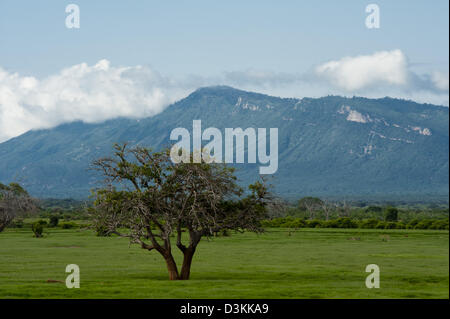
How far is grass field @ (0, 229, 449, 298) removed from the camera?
29500 millimetres

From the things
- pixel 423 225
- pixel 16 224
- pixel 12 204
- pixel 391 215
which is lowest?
pixel 423 225

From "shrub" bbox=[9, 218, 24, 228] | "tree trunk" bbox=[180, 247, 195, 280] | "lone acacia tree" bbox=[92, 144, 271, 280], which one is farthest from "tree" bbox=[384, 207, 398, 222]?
"lone acacia tree" bbox=[92, 144, 271, 280]

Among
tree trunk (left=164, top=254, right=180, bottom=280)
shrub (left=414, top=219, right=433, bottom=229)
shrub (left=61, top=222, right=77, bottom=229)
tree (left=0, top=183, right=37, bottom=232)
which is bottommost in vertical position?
shrub (left=414, top=219, right=433, bottom=229)

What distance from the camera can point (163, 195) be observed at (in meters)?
32.2

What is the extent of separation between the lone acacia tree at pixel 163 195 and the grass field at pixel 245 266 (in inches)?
114

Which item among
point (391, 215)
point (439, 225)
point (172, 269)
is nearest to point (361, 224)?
point (439, 225)

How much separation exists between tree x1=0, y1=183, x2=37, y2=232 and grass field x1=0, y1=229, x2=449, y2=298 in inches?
155

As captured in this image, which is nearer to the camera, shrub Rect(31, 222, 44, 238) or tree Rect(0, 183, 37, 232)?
shrub Rect(31, 222, 44, 238)

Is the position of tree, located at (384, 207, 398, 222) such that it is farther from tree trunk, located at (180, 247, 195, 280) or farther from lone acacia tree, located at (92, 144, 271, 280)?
lone acacia tree, located at (92, 144, 271, 280)

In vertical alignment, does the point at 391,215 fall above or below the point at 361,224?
above

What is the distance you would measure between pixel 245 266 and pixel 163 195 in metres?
15.5

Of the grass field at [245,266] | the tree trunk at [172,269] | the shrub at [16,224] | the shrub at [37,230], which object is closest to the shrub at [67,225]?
the shrub at [16,224]

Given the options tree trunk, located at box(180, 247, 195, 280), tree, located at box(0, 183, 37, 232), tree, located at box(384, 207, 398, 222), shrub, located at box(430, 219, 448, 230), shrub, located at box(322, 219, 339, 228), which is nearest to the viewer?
tree trunk, located at box(180, 247, 195, 280)

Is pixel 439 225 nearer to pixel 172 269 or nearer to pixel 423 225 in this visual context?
pixel 423 225
